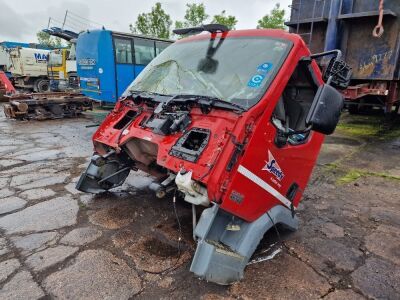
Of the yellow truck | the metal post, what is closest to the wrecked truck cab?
the metal post

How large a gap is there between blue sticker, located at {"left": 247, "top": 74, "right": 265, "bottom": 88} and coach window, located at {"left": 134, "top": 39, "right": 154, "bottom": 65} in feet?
30.9

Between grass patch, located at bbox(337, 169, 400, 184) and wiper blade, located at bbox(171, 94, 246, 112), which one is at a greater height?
wiper blade, located at bbox(171, 94, 246, 112)

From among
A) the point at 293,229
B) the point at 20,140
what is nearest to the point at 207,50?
the point at 293,229

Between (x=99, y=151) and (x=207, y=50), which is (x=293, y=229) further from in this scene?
(x=99, y=151)

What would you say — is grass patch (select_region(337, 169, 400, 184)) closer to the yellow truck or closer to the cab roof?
the cab roof

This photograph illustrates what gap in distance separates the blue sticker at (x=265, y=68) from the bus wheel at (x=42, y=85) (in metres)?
17.9

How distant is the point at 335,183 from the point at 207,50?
2.94 metres

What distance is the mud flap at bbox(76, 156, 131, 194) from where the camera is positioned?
3.78 m

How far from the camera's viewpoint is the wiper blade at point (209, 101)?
2490mm

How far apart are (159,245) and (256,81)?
177cm

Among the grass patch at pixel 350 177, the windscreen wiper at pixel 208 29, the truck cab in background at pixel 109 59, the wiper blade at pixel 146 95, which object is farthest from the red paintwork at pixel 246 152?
the truck cab in background at pixel 109 59

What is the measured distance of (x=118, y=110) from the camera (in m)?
3.61

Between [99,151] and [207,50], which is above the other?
[207,50]

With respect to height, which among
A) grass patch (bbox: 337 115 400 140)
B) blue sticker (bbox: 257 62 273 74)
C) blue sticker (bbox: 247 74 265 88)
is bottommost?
grass patch (bbox: 337 115 400 140)
